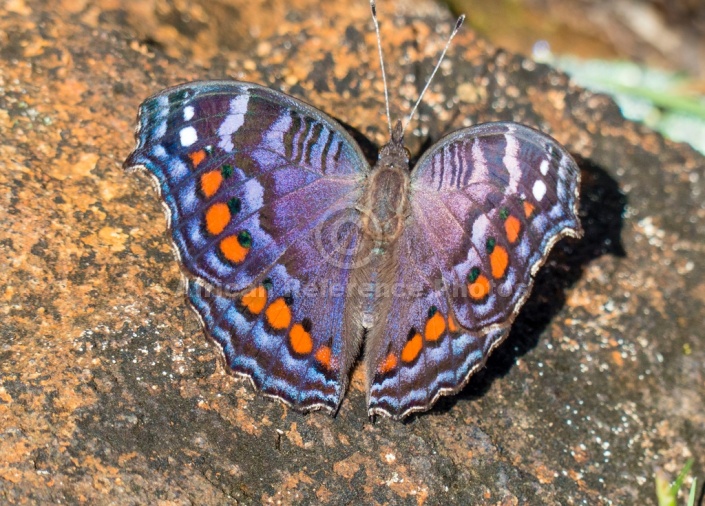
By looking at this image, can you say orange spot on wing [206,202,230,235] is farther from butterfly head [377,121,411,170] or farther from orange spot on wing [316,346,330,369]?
butterfly head [377,121,411,170]

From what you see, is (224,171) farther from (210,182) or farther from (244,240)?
(244,240)

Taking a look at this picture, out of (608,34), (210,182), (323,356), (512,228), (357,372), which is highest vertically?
(512,228)

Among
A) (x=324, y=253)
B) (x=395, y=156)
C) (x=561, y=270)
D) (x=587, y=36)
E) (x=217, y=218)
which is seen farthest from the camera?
(x=587, y=36)

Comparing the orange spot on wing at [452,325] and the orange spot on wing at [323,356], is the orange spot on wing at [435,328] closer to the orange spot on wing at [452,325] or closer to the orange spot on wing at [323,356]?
the orange spot on wing at [452,325]

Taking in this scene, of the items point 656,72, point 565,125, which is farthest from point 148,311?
point 656,72

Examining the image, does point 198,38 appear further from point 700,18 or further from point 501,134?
point 700,18

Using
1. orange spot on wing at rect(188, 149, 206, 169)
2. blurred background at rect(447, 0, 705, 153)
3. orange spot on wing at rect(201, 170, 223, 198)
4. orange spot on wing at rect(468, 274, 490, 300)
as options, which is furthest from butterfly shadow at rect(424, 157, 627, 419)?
blurred background at rect(447, 0, 705, 153)

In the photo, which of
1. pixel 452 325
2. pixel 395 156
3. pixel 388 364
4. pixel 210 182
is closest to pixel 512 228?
pixel 452 325

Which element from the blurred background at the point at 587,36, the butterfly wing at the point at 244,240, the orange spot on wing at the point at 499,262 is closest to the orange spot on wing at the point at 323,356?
the butterfly wing at the point at 244,240
